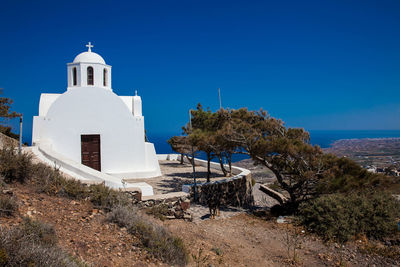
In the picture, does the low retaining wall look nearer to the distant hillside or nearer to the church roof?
the distant hillside

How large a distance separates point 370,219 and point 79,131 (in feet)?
36.2

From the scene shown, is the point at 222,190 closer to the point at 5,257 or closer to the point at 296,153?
the point at 296,153

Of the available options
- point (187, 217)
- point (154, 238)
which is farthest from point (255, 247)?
point (154, 238)

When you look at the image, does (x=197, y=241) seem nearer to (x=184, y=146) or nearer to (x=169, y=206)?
(x=169, y=206)

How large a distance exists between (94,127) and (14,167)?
292 inches

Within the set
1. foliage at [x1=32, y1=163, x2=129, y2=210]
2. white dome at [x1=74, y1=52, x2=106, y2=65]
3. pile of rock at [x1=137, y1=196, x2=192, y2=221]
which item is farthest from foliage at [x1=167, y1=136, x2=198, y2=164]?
white dome at [x1=74, y1=52, x2=106, y2=65]

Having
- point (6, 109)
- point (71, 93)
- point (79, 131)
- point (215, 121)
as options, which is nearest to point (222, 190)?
point (215, 121)

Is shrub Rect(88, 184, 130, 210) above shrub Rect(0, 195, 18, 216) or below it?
below

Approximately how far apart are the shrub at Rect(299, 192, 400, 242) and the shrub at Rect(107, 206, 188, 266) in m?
3.83

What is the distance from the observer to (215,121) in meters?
10.9

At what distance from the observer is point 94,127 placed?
1224cm

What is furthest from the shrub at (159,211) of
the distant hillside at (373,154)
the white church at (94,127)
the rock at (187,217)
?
the distant hillside at (373,154)

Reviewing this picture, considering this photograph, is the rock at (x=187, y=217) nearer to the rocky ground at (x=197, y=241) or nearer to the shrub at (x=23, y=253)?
the rocky ground at (x=197, y=241)

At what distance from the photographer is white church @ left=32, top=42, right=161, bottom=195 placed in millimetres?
11734
